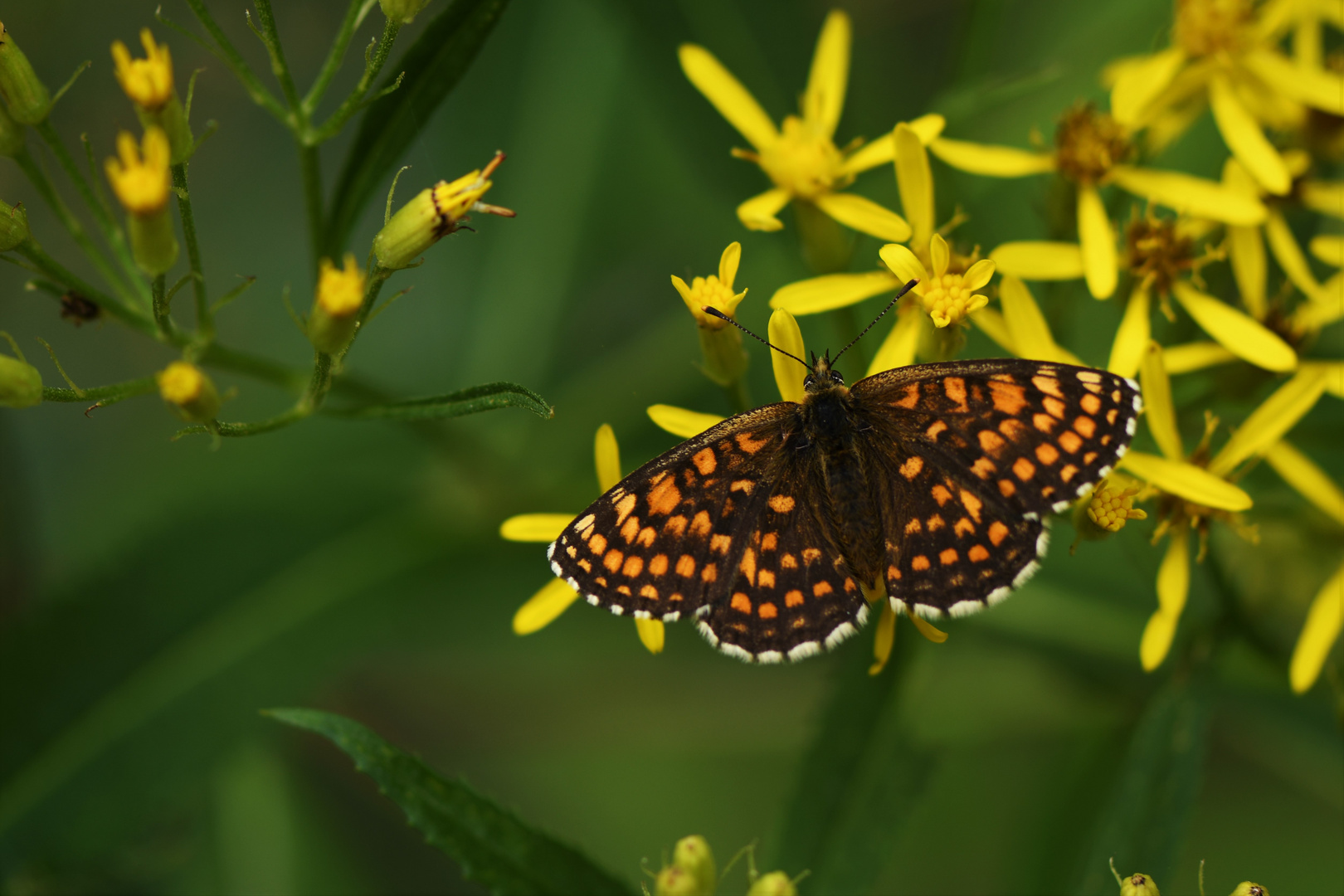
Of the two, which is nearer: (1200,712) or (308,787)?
(1200,712)

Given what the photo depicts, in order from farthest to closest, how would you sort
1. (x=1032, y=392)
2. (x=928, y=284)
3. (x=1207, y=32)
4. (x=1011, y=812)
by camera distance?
1. (x=1011, y=812)
2. (x=1207, y=32)
3. (x=928, y=284)
4. (x=1032, y=392)

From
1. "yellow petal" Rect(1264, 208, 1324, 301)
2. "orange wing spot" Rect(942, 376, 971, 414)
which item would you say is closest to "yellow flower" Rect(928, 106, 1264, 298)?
"yellow petal" Rect(1264, 208, 1324, 301)

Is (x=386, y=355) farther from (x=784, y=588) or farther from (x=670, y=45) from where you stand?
(x=784, y=588)

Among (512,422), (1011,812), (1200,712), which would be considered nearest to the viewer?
(1200,712)

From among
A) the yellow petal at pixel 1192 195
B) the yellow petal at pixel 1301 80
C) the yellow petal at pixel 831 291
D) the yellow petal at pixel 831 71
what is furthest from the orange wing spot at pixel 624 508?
the yellow petal at pixel 1301 80

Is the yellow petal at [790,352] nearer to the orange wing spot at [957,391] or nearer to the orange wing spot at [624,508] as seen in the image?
the orange wing spot at [957,391]

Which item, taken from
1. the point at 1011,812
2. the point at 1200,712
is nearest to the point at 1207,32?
the point at 1200,712

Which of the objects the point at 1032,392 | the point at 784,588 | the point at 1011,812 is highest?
the point at 1032,392

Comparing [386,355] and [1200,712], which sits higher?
[386,355]
